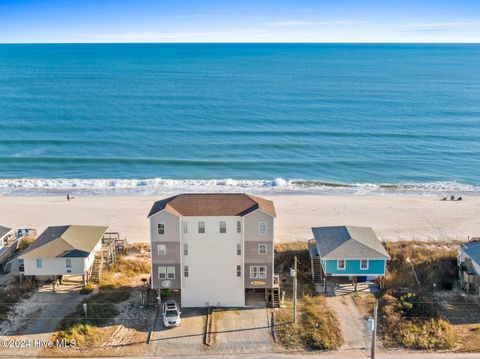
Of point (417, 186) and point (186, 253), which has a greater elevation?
point (417, 186)

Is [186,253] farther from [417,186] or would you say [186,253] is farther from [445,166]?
[445,166]

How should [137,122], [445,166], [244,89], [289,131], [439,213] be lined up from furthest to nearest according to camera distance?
[244,89], [137,122], [289,131], [445,166], [439,213]

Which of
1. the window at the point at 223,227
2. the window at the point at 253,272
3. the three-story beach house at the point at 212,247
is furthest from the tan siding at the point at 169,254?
the window at the point at 253,272

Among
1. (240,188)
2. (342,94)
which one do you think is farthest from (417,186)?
(342,94)

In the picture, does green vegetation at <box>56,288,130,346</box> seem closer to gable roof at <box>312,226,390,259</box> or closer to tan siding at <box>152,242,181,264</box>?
tan siding at <box>152,242,181,264</box>

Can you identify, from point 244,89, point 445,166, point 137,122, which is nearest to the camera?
point 445,166

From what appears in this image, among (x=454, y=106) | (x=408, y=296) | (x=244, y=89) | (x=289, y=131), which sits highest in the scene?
(x=244, y=89)

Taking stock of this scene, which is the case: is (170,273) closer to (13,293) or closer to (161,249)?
(161,249)
